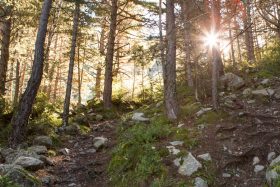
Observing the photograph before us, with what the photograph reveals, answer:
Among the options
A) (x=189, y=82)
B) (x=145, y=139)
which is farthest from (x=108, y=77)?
(x=145, y=139)

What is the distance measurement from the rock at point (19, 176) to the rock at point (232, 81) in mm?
8994

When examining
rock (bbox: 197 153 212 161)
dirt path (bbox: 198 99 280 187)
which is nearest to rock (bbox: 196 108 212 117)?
dirt path (bbox: 198 99 280 187)

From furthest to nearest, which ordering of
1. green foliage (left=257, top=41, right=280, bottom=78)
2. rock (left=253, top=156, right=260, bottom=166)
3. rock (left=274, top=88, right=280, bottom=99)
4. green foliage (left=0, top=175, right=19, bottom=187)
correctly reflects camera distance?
green foliage (left=257, top=41, right=280, bottom=78) → rock (left=274, top=88, right=280, bottom=99) → rock (left=253, top=156, right=260, bottom=166) → green foliage (left=0, top=175, right=19, bottom=187)

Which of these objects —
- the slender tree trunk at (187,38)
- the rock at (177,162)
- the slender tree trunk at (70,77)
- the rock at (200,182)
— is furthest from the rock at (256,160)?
the slender tree trunk at (70,77)

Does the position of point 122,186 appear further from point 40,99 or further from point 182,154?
point 40,99

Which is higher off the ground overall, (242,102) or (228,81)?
(228,81)

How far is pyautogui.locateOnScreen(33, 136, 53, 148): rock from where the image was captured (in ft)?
36.7

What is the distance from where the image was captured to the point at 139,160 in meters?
8.57

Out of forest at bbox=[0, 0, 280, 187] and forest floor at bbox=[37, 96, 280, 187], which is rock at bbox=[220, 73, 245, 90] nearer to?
forest at bbox=[0, 0, 280, 187]

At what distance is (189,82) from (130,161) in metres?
9.37

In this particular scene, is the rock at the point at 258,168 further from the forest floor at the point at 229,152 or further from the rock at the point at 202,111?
the rock at the point at 202,111

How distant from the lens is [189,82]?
1742cm

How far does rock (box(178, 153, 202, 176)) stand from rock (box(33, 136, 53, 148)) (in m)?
5.17

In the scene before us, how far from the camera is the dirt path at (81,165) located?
8.65 meters
